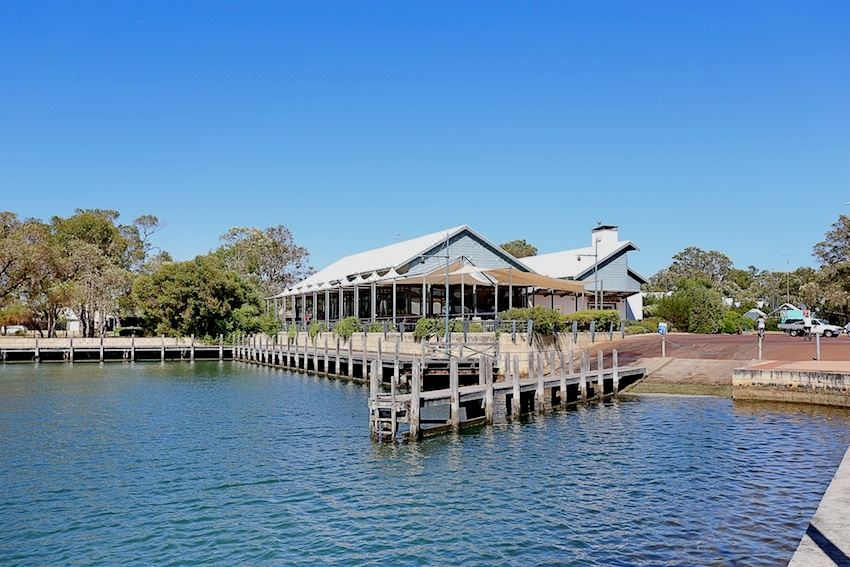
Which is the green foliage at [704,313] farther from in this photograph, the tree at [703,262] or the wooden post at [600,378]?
the tree at [703,262]

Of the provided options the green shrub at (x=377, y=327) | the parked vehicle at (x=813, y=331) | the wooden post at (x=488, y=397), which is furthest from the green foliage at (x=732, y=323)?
the wooden post at (x=488, y=397)

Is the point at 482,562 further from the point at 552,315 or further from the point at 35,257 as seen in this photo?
the point at 35,257

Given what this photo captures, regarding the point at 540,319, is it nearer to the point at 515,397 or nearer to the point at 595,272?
the point at 515,397

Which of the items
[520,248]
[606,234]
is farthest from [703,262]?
[606,234]

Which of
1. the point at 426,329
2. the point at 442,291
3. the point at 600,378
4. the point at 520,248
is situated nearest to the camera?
the point at 600,378

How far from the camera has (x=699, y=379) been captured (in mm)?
31438

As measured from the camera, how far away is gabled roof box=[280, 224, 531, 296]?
5272 centimetres

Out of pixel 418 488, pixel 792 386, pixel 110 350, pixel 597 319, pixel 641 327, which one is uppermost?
pixel 597 319

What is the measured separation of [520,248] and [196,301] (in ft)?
205

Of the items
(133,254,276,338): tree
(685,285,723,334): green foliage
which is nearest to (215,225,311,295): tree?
(133,254,276,338): tree

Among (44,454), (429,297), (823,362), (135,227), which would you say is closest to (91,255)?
(135,227)

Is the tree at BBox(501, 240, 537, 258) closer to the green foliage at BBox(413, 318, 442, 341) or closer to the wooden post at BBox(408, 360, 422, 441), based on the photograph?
the green foliage at BBox(413, 318, 442, 341)

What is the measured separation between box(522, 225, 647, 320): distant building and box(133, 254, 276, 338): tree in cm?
2737

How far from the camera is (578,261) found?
59.2 meters
